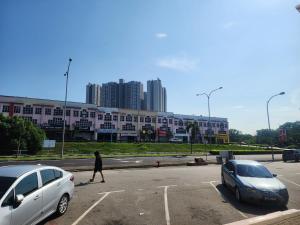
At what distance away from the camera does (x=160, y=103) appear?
482ft

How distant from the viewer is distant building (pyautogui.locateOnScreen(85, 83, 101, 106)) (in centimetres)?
13588

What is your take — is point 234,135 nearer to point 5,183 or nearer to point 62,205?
point 62,205

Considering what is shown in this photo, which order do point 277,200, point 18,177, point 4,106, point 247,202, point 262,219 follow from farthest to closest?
1. point 4,106
2. point 247,202
3. point 277,200
4. point 262,219
5. point 18,177

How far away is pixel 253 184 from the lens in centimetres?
1102

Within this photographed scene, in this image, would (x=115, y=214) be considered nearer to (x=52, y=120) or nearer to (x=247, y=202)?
(x=247, y=202)

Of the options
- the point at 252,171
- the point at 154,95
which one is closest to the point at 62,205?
the point at 252,171

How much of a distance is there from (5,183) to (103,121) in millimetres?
91381

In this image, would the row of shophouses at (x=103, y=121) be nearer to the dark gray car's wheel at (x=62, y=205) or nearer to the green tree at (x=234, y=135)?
the green tree at (x=234, y=135)

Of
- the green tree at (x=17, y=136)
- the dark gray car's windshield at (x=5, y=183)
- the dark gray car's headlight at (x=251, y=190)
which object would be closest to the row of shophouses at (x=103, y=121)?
the green tree at (x=17, y=136)

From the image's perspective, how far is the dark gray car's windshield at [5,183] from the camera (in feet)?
20.7

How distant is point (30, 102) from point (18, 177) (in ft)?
271

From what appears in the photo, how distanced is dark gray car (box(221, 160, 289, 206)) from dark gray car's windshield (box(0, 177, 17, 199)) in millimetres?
7962

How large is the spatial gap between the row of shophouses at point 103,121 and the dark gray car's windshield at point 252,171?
66.1 m

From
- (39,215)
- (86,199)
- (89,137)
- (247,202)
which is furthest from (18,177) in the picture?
(89,137)
